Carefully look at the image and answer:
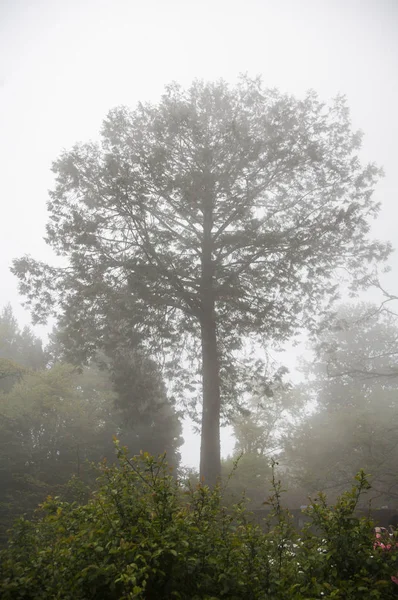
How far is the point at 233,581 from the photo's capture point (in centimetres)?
258

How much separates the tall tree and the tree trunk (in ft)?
0.11

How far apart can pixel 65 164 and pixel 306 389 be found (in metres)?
31.7

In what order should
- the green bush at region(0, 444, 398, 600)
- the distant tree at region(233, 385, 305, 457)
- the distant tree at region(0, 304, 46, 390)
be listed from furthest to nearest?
1. the distant tree at region(0, 304, 46, 390)
2. the distant tree at region(233, 385, 305, 457)
3. the green bush at region(0, 444, 398, 600)

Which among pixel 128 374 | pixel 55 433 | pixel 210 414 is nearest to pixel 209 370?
pixel 210 414

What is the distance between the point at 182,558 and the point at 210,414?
7327 millimetres

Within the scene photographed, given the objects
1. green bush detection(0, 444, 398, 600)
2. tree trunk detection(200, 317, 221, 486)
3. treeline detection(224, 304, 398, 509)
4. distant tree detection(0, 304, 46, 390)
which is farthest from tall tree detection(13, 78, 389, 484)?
distant tree detection(0, 304, 46, 390)

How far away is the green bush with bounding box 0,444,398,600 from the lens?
95.8 inches

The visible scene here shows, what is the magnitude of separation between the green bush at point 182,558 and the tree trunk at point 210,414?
236 inches

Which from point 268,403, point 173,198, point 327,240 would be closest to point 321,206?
point 327,240

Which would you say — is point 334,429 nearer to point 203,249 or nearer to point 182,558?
point 203,249

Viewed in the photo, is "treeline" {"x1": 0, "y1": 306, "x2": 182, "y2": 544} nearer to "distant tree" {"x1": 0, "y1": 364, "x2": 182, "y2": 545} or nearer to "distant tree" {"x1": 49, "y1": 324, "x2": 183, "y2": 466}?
"distant tree" {"x1": 0, "y1": 364, "x2": 182, "y2": 545}

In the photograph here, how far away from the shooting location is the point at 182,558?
8.43ft

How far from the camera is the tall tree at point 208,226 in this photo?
33.6ft

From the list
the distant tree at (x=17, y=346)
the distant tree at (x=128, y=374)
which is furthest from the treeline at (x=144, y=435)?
the distant tree at (x=17, y=346)
